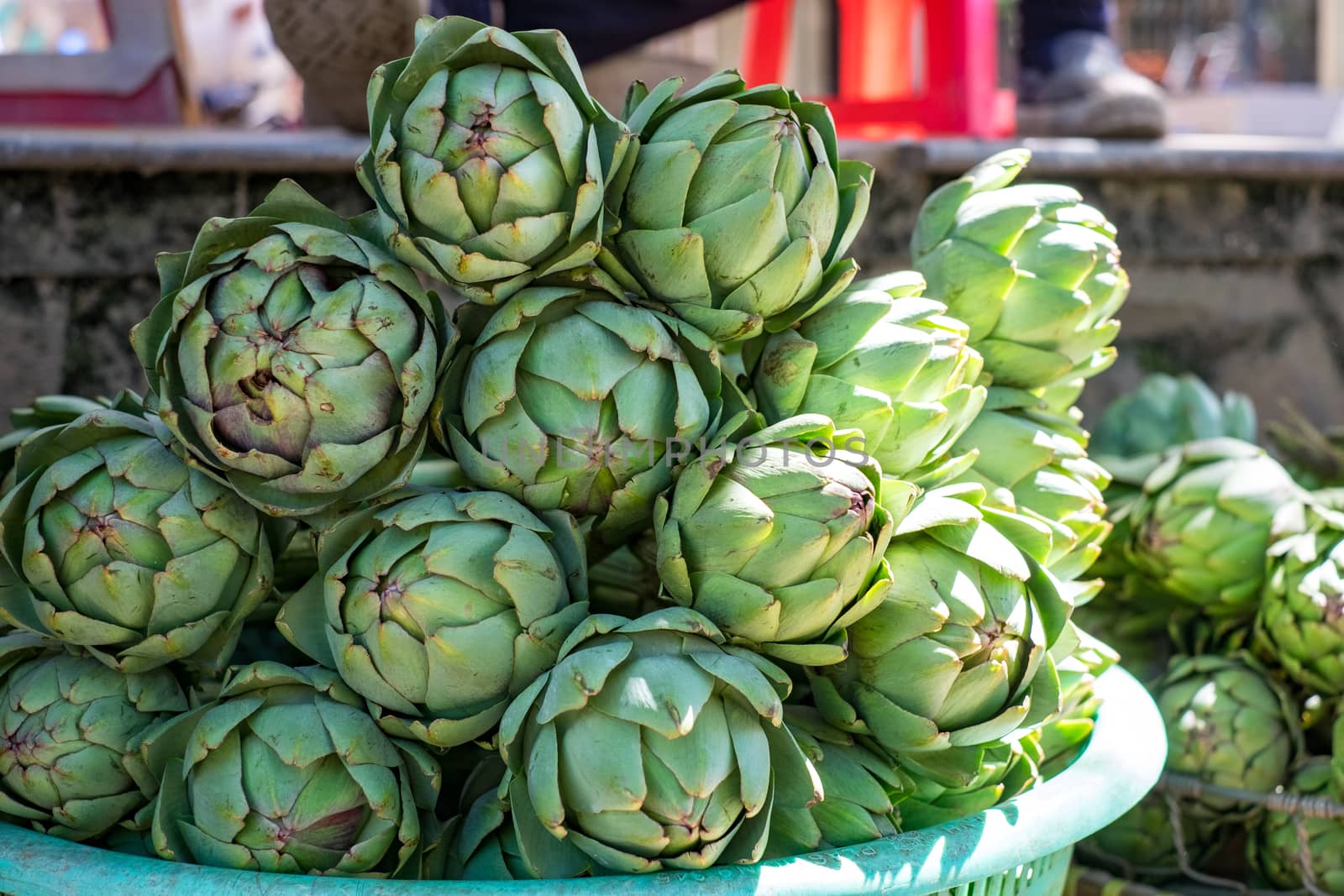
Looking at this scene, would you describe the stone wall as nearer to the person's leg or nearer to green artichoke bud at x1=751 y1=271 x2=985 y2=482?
the person's leg

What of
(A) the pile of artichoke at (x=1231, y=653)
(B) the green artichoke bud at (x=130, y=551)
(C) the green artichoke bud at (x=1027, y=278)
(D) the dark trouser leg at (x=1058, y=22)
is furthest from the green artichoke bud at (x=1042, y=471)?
(D) the dark trouser leg at (x=1058, y=22)

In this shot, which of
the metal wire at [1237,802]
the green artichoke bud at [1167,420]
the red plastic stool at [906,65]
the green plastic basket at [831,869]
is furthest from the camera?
the red plastic stool at [906,65]

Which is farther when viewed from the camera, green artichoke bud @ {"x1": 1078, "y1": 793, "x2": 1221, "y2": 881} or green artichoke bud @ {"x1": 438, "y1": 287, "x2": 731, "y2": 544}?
green artichoke bud @ {"x1": 1078, "y1": 793, "x2": 1221, "y2": 881}

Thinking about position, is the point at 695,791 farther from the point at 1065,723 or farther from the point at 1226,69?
the point at 1226,69

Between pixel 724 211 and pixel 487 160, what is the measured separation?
0.49ft

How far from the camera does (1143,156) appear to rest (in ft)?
6.00

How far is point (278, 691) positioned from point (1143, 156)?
5.02 ft

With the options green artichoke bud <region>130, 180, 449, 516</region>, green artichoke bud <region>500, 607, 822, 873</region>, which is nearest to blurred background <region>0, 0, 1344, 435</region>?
green artichoke bud <region>130, 180, 449, 516</region>

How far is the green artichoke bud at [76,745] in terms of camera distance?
2.48 ft

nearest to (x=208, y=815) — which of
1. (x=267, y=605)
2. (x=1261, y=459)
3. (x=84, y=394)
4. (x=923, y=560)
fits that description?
(x=267, y=605)

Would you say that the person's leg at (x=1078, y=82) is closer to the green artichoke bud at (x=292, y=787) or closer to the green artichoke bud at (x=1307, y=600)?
the green artichoke bud at (x=1307, y=600)

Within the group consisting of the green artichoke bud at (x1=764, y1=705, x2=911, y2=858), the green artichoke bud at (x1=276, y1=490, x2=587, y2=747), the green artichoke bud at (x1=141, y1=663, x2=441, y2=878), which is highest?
the green artichoke bud at (x1=276, y1=490, x2=587, y2=747)

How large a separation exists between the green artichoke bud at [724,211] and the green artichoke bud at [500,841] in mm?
307

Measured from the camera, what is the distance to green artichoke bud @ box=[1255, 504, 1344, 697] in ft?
3.92
